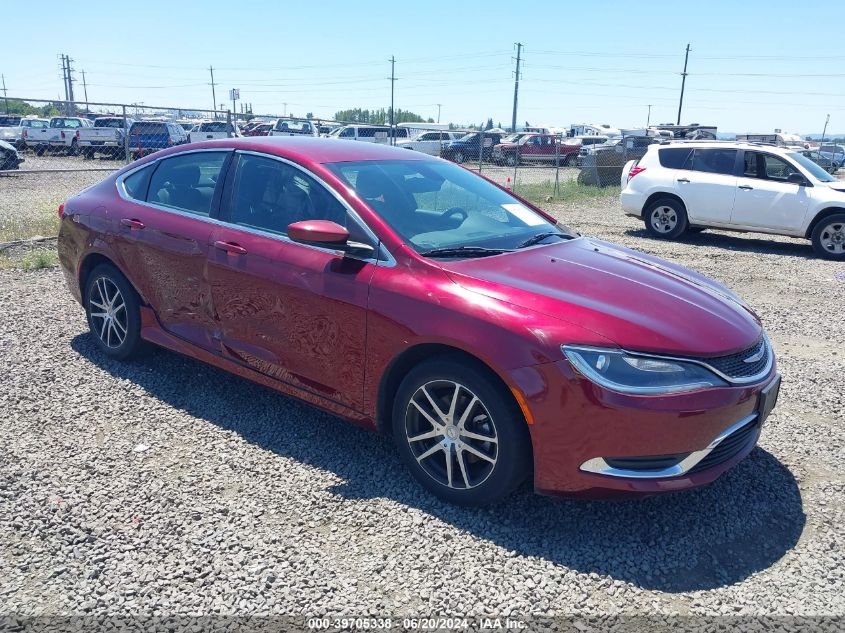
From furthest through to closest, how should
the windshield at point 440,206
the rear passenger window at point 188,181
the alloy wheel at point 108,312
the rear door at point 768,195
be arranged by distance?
1. the rear door at point 768,195
2. the alloy wheel at point 108,312
3. the rear passenger window at point 188,181
4. the windshield at point 440,206

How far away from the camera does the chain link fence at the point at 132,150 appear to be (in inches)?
518

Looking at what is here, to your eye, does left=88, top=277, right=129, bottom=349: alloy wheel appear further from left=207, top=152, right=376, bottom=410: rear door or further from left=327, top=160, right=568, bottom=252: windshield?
left=327, top=160, right=568, bottom=252: windshield

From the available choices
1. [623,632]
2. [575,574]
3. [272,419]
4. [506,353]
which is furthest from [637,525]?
[272,419]

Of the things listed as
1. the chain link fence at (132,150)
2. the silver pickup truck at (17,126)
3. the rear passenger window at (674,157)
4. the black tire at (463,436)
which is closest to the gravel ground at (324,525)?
the black tire at (463,436)

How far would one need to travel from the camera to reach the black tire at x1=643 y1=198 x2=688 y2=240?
1186cm

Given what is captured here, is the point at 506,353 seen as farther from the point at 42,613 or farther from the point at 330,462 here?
the point at 42,613

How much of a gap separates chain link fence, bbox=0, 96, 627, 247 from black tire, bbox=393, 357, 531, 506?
26.9 ft

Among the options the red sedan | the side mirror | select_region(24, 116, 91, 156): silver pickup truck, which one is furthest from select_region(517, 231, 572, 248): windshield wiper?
select_region(24, 116, 91, 156): silver pickup truck

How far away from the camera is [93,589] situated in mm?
2732

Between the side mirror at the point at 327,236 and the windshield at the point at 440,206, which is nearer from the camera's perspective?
the side mirror at the point at 327,236

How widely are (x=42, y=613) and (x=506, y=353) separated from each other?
2080 mm

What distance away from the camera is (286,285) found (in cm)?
375

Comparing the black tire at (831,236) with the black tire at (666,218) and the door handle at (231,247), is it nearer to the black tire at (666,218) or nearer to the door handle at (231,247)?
the black tire at (666,218)

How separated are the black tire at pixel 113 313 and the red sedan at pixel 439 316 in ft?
0.08
